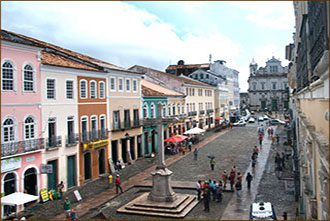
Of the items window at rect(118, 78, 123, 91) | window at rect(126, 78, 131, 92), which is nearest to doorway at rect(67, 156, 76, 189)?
window at rect(118, 78, 123, 91)

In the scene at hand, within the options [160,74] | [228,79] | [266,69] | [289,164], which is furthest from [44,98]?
[266,69]

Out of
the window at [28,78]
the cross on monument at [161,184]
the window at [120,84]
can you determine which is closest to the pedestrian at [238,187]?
the cross on monument at [161,184]

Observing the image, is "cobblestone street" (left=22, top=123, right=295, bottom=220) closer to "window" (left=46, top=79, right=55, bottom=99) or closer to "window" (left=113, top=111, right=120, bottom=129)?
"window" (left=113, top=111, right=120, bottom=129)

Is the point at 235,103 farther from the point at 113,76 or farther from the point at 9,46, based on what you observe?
the point at 9,46

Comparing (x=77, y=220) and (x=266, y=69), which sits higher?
(x=266, y=69)

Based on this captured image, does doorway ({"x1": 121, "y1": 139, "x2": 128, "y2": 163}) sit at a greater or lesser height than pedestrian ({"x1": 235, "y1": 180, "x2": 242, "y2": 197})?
greater

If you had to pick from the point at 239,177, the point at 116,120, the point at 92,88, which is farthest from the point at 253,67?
the point at 239,177

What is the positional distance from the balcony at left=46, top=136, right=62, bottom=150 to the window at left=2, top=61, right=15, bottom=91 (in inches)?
164

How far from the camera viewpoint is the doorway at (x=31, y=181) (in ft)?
61.4

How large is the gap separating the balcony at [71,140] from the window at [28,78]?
4.47m

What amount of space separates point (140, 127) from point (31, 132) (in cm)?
1429

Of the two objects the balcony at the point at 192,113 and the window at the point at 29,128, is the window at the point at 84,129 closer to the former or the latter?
the window at the point at 29,128

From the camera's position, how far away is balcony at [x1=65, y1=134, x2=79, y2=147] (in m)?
22.1

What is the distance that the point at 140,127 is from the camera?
32531mm
